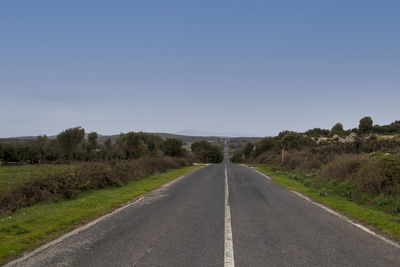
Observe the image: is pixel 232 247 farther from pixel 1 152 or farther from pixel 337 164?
pixel 1 152

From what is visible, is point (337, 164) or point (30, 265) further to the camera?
point (337, 164)

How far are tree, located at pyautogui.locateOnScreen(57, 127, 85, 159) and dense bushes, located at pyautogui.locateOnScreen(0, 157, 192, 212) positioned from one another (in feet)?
127

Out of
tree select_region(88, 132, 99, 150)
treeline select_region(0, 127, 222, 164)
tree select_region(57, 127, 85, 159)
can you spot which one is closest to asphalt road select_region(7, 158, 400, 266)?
treeline select_region(0, 127, 222, 164)

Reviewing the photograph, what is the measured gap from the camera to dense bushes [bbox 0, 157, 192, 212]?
10984mm

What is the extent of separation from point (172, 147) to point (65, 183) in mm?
34346

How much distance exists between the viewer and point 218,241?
6016 millimetres

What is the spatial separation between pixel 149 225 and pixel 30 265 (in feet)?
10.0

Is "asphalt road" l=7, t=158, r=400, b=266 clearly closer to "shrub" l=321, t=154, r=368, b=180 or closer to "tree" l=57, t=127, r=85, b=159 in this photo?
"shrub" l=321, t=154, r=368, b=180

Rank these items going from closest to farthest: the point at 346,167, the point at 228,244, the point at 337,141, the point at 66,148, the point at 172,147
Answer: the point at 228,244 < the point at 346,167 < the point at 337,141 < the point at 172,147 < the point at 66,148

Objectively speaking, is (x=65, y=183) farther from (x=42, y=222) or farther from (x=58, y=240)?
(x=58, y=240)

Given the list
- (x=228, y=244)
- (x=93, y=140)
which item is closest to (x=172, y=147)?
(x=93, y=140)

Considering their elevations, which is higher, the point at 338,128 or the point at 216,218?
the point at 338,128

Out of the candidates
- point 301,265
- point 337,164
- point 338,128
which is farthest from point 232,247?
point 338,128

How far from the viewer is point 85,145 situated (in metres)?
60.0
